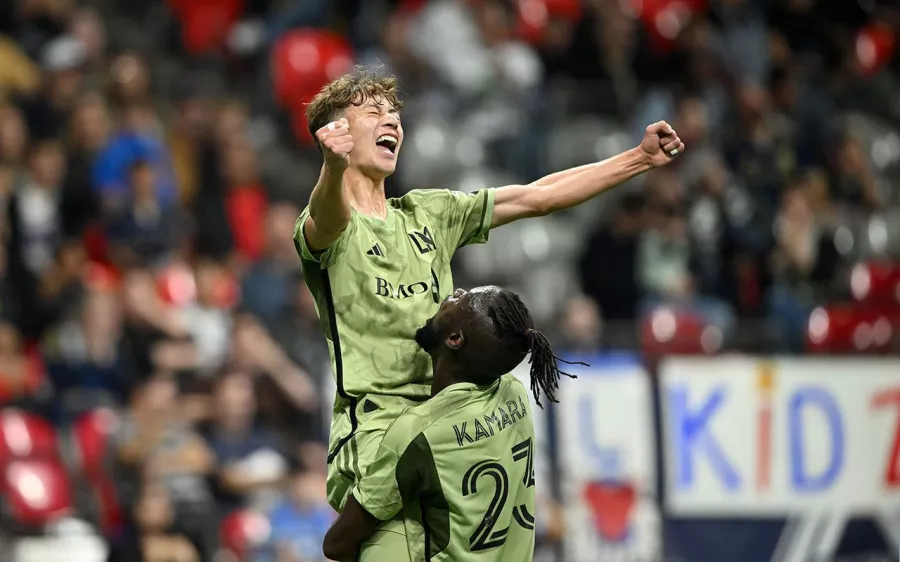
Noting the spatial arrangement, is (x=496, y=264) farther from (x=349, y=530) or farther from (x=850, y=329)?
(x=349, y=530)

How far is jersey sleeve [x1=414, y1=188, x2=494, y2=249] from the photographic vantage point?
5.04m

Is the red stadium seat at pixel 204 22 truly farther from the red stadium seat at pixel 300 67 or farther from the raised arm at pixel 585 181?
the raised arm at pixel 585 181

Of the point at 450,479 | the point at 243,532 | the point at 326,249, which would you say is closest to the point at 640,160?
the point at 326,249

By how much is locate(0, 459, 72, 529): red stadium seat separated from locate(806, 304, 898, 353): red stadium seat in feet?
15.9

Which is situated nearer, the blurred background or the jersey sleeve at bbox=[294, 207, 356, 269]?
the jersey sleeve at bbox=[294, 207, 356, 269]

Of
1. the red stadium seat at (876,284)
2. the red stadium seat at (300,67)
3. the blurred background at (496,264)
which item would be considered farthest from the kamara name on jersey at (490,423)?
the red stadium seat at (300,67)

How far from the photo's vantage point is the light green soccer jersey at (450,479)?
4508mm

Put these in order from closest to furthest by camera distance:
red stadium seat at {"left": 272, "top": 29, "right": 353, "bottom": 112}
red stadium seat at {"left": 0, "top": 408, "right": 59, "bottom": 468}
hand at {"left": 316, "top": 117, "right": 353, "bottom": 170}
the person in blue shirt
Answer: hand at {"left": 316, "top": 117, "right": 353, "bottom": 170}, red stadium seat at {"left": 0, "top": 408, "right": 59, "bottom": 468}, the person in blue shirt, red stadium seat at {"left": 272, "top": 29, "right": 353, "bottom": 112}

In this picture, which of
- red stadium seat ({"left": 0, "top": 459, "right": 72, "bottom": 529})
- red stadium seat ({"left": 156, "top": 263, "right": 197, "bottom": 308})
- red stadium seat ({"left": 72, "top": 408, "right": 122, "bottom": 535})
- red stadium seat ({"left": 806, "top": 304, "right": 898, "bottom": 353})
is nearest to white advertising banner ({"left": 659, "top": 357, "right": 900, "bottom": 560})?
red stadium seat ({"left": 806, "top": 304, "right": 898, "bottom": 353})

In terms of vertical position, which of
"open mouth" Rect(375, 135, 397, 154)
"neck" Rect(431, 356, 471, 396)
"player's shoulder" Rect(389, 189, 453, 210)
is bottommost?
"neck" Rect(431, 356, 471, 396)

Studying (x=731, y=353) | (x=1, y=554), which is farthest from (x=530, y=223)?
(x=1, y=554)

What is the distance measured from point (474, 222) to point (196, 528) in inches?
169

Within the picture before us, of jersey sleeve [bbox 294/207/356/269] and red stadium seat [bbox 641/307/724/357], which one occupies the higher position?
jersey sleeve [bbox 294/207/356/269]

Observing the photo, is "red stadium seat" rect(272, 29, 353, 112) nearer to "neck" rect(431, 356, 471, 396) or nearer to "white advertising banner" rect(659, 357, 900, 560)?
"white advertising banner" rect(659, 357, 900, 560)
